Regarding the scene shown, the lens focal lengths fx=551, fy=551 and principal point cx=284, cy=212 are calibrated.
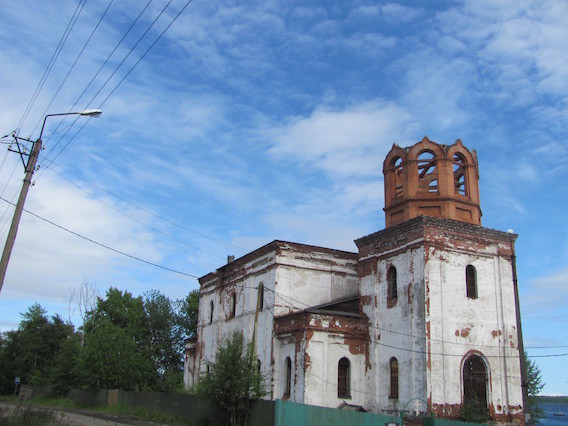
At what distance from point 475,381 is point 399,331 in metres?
3.75

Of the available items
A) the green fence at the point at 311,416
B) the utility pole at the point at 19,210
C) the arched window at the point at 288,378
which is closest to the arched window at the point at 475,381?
the green fence at the point at 311,416

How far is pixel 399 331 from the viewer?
2473 centimetres

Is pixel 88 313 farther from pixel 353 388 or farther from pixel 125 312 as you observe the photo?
pixel 353 388

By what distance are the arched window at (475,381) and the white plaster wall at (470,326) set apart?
256mm

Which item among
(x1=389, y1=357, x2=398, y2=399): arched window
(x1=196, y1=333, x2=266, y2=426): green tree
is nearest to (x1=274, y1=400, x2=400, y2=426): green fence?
(x1=196, y1=333, x2=266, y2=426): green tree

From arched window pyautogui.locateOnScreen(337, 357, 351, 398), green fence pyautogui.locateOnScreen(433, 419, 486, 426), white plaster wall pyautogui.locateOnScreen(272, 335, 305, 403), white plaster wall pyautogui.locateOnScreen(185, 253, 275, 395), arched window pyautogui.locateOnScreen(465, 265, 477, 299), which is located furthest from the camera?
white plaster wall pyautogui.locateOnScreen(185, 253, 275, 395)

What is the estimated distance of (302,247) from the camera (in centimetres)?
3097

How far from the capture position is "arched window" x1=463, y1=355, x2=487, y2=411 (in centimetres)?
2330

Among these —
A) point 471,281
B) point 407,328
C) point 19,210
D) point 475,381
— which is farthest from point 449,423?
point 19,210

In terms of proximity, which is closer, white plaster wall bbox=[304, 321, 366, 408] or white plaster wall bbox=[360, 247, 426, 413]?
white plaster wall bbox=[360, 247, 426, 413]

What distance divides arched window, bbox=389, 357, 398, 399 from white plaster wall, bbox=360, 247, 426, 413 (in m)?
0.15

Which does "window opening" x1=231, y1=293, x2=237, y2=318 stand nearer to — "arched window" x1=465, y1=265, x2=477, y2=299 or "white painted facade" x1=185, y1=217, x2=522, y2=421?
"white painted facade" x1=185, y1=217, x2=522, y2=421

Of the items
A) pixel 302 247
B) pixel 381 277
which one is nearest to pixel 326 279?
pixel 302 247

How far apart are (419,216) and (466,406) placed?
8.14 m
